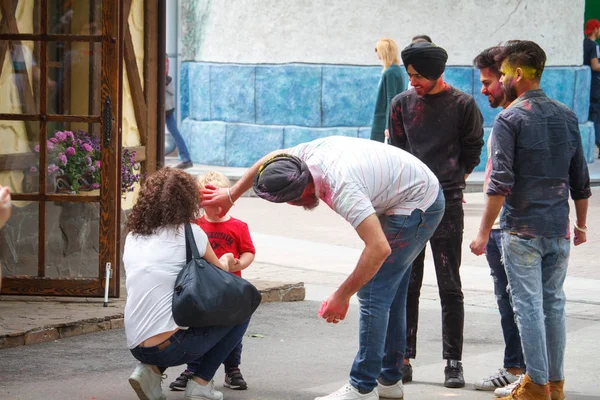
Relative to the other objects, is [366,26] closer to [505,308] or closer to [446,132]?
[446,132]

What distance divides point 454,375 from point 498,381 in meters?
0.22

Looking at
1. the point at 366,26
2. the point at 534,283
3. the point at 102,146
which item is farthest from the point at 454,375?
the point at 366,26

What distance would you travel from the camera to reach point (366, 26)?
15.7 meters

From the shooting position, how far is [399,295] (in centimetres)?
562

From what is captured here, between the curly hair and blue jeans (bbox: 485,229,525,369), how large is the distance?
152 centimetres

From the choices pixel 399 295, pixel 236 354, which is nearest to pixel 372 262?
pixel 399 295

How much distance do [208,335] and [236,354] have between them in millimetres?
645

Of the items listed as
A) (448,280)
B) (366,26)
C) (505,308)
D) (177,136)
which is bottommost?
(177,136)

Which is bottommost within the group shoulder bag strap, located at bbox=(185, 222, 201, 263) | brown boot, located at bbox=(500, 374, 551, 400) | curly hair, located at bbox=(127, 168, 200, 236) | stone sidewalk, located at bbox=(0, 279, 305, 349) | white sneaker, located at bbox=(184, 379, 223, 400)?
stone sidewalk, located at bbox=(0, 279, 305, 349)

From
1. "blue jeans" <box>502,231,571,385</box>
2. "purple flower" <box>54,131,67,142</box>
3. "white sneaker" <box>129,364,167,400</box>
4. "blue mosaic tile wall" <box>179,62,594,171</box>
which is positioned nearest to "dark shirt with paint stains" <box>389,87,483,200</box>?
"blue jeans" <box>502,231,571,385</box>

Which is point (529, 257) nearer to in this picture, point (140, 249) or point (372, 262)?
point (372, 262)

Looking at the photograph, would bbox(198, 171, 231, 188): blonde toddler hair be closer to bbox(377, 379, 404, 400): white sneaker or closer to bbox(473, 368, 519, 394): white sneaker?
bbox(377, 379, 404, 400): white sneaker

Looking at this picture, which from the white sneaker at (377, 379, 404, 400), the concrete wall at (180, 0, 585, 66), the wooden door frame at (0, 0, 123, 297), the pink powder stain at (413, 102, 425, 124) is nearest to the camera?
the white sneaker at (377, 379, 404, 400)

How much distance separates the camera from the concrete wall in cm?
1569
